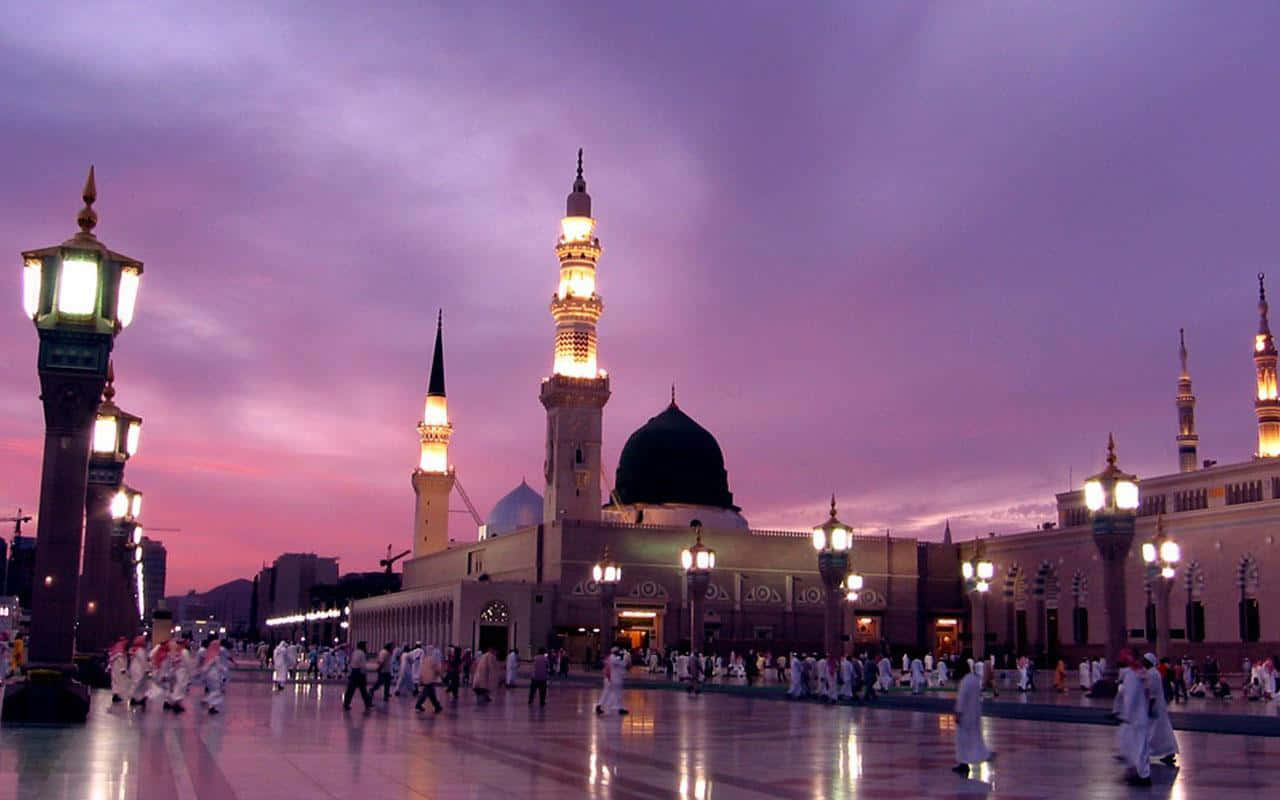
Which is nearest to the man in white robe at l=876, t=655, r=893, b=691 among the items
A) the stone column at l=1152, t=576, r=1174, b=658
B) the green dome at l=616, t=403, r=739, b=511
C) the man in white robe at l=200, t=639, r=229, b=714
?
the stone column at l=1152, t=576, r=1174, b=658

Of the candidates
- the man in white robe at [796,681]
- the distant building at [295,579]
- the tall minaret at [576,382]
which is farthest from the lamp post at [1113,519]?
the distant building at [295,579]

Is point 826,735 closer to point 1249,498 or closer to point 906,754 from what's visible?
point 906,754

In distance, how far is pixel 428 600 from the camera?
72375 millimetres

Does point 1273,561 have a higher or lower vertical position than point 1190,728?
higher

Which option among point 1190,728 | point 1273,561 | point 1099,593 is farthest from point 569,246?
point 1190,728

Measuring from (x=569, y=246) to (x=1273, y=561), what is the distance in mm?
33377

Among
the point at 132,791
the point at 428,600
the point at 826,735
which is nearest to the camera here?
the point at 132,791

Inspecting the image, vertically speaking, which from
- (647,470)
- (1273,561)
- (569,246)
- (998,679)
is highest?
(569,246)

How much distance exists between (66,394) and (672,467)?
58.4 meters

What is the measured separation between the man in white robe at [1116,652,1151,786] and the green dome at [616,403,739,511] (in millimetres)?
59762

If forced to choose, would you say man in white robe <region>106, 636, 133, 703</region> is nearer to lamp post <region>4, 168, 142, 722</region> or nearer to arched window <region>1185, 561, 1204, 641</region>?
lamp post <region>4, 168, 142, 722</region>

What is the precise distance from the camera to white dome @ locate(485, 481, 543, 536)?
270 feet

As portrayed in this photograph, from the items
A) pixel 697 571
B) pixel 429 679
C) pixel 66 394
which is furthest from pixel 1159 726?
→ pixel 697 571

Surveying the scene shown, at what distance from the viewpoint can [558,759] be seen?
1432 cm
